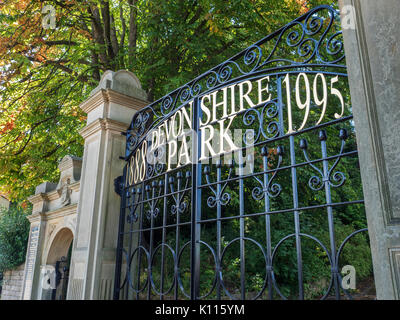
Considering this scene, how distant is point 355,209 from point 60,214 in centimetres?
876

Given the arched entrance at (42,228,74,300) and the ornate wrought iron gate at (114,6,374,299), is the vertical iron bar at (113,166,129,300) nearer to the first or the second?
the ornate wrought iron gate at (114,6,374,299)

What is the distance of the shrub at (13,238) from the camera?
953cm

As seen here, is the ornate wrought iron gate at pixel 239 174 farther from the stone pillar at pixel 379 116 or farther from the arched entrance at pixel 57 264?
the arched entrance at pixel 57 264

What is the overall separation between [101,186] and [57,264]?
6.85ft

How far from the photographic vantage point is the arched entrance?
5047mm

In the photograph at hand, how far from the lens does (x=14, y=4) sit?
20.7ft

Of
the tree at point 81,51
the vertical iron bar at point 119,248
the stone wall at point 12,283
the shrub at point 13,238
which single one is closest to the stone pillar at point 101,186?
the vertical iron bar at point 119,248

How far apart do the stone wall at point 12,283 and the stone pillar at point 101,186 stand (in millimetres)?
5434

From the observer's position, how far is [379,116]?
160 cm

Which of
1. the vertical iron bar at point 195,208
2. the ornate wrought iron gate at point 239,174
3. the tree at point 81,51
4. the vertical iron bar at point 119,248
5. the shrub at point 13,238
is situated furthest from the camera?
the shrub at point 13,238

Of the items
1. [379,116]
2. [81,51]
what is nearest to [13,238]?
[81,51]

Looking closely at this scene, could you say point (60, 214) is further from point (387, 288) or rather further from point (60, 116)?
point (387, 288)

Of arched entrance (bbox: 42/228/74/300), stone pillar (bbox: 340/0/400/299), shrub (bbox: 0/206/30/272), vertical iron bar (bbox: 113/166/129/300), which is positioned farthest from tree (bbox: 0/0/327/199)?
stone pillar (bbox: 340/0/400/299)
